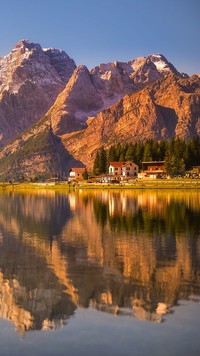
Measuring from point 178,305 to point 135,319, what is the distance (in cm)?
368

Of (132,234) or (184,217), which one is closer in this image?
(132,234)

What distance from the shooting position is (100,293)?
35688mm

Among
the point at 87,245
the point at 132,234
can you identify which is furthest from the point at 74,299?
the point at 132,234

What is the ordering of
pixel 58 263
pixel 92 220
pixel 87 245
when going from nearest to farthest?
pixel 58 263, pixel 87 245, pixel 92 220

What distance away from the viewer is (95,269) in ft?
142

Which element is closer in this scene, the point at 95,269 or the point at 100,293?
the point at 100,293

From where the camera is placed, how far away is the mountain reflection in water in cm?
3300

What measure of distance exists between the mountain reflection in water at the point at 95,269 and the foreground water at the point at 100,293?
0.07m

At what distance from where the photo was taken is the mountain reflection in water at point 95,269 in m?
33.0

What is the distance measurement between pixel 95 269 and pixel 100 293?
7580 mm

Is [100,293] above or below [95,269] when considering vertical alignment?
below

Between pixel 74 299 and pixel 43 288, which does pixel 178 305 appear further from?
pixel 43 288

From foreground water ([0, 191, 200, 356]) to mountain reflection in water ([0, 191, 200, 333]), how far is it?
7 cm

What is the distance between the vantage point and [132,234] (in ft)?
214
